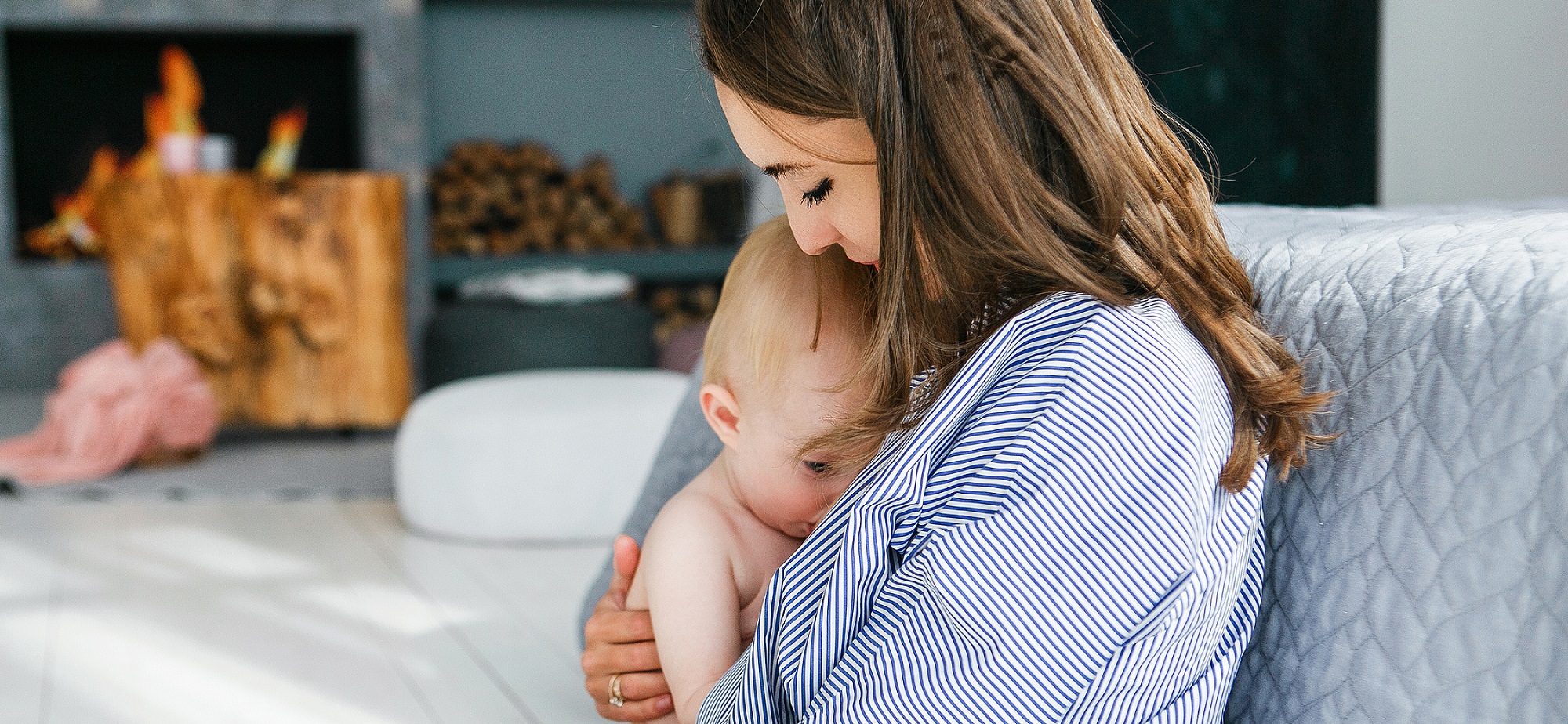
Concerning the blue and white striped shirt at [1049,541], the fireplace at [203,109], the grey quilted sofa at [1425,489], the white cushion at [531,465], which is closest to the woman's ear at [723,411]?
the blue and white striped shirt at [1049,541]

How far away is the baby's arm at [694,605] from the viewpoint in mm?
965

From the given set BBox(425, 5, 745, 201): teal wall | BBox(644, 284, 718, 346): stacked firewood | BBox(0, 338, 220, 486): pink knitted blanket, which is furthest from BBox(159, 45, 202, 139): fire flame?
BBox(644, 284, 718, 346): stacked firewood

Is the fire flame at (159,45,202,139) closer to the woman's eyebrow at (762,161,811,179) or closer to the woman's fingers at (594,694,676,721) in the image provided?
the woman's fingers at (594,694,676,721)

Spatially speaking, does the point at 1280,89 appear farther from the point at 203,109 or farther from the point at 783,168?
the point at 203,109

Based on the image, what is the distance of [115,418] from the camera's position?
9.30 feet

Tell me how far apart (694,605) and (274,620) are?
1.13 m

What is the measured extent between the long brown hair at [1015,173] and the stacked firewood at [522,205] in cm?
374

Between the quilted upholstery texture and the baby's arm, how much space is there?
373 millimetres

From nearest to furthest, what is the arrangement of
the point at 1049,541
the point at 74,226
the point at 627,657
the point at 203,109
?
the point at 1049,541
the point at 627,657
the point at 74,226
the point at 203,109

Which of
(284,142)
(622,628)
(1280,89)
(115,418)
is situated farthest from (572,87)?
(622,628)

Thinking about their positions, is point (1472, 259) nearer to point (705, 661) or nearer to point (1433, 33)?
point (705, 661)

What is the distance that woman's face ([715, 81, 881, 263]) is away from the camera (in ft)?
2.48

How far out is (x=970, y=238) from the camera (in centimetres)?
70

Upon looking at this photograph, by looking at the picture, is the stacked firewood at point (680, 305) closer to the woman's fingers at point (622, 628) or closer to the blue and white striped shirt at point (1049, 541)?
the woman's fingers at point (622, 628)
